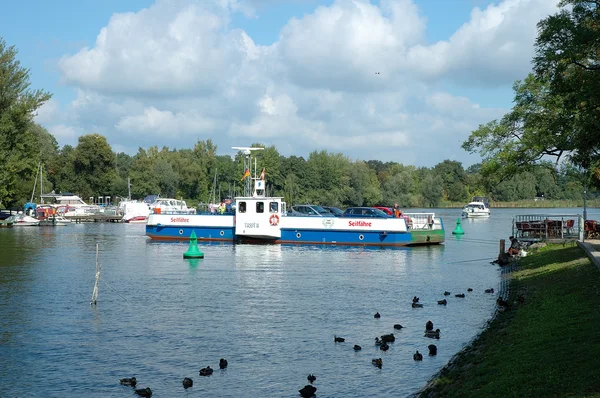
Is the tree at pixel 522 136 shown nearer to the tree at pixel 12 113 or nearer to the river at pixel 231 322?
the river at pixel 231 322

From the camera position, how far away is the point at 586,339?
14.8 metres

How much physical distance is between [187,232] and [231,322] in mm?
38979

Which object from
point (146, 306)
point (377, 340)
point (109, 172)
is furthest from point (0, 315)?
point (109, 172)

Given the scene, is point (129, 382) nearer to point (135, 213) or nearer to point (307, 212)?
point (307, 212)

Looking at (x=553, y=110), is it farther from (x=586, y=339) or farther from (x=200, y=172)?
(x=200, y=172)

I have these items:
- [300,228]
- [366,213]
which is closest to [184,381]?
[300,228]

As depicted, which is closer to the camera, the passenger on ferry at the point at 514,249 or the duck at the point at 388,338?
the duck at the point at 388,338

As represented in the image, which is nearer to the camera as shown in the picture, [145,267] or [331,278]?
[331,278]

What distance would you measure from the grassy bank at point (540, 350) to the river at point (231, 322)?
1.09m

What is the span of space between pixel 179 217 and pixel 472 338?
44.8 metres

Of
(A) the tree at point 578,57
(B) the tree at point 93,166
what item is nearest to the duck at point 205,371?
(A) the tree at point 578,57

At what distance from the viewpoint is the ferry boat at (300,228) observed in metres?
56.9

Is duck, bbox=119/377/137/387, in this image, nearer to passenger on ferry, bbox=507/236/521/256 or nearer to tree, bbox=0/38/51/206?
passenger on ferry, bbox=507/236/521/256

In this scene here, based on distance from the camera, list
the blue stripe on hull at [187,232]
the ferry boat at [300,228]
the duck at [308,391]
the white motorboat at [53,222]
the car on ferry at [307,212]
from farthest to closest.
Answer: the white motorboat at [53,222] → the blue stripe on hull at [187,232] → the car on ferry at [307,212] → the ferry boat at [300,228] → the duck at [308,391]
